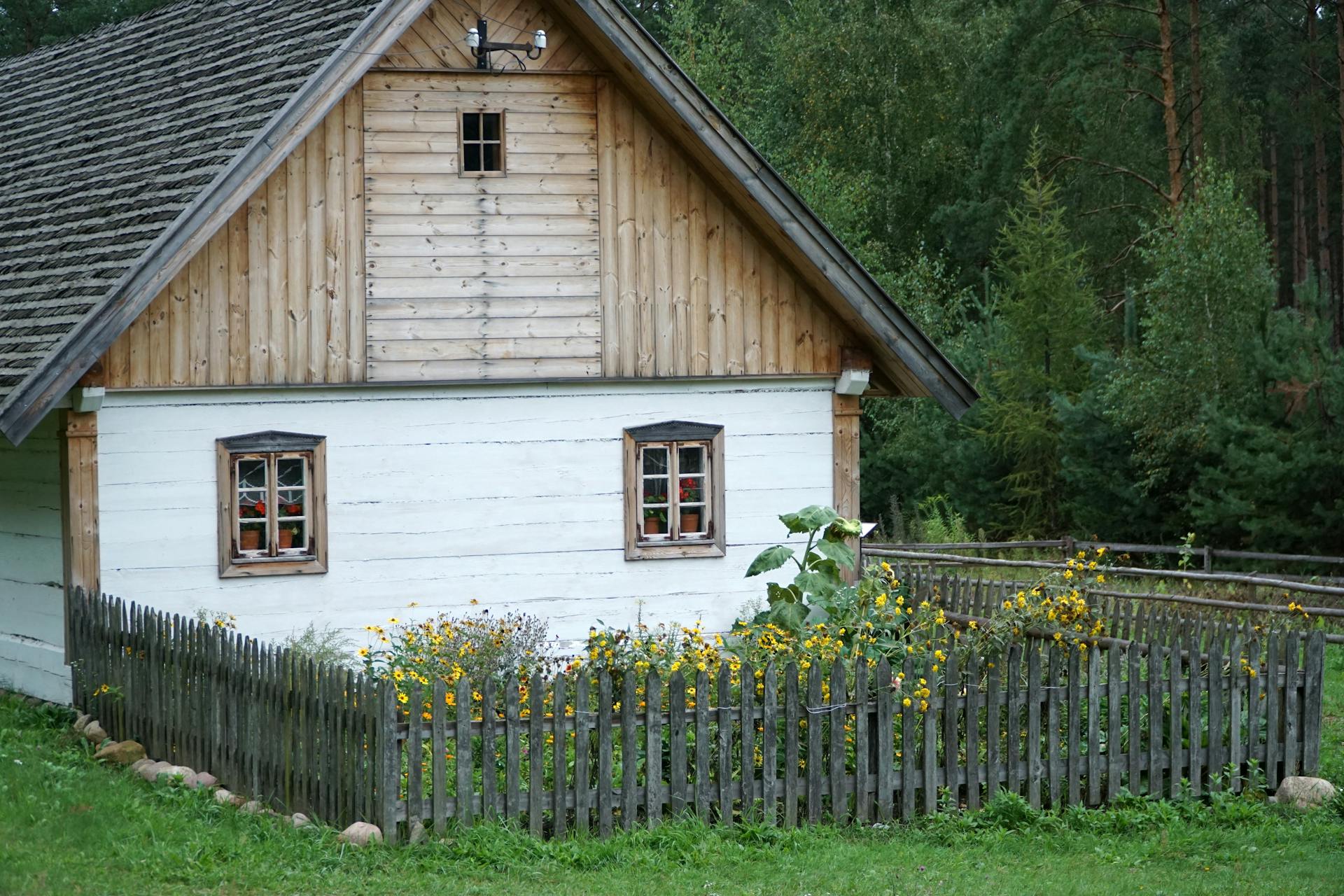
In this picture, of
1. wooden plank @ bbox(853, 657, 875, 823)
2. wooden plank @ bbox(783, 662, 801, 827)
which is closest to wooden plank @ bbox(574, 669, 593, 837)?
wooden plank @ bbox(783, 662, 801, 827)

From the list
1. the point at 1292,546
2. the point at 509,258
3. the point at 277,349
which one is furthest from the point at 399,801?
the point at 1292,546

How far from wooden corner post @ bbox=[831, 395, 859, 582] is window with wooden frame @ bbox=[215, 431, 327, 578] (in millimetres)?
4753

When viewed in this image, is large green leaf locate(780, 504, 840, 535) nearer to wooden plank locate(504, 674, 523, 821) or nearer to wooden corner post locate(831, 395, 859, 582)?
wooden corner post locate(831, 395, 859, 582)

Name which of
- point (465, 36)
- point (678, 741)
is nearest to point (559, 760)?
point (678, 741)

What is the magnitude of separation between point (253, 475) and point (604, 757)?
18.6 ft

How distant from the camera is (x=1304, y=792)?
33.7 ft

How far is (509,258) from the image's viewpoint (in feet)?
46.5

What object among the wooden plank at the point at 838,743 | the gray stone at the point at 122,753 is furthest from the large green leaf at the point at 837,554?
the gray stone at the point at 122,753

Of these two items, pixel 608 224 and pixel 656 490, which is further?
pixel 656 490

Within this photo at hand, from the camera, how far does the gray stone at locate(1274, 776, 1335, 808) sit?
10211mm

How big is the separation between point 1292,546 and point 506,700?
61.2 feet

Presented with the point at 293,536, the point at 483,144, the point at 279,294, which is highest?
the point at 483,144

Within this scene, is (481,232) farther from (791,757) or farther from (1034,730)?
(1034,730)

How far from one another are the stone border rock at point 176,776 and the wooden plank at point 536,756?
834 millimetres
